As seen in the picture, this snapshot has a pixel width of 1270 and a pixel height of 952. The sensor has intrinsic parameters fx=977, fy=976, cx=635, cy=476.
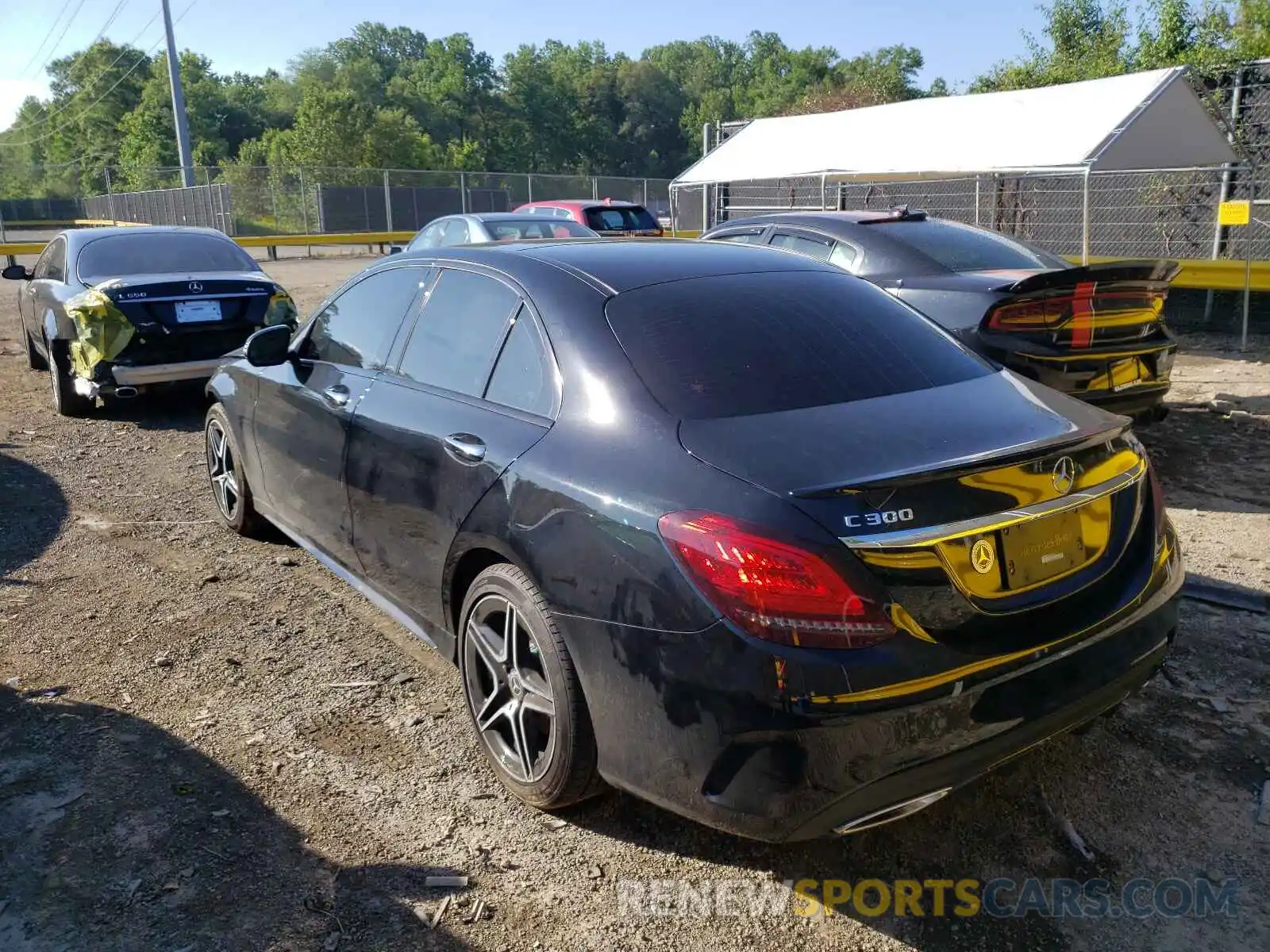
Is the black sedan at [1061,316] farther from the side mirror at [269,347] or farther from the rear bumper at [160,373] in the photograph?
the rear bumper at [160,373]

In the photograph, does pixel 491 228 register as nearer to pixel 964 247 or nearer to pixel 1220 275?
pixel 964 247

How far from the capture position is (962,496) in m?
2.27

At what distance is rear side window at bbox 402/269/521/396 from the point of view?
10.5 ft

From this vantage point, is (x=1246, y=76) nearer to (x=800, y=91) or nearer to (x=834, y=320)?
(x=834, y=320)

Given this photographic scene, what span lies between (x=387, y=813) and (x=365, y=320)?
2.01 metres

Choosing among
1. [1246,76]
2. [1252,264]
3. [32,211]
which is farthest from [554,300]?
[32,211]

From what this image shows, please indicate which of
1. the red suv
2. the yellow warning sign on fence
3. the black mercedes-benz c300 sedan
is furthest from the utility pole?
the black mercedes-benz c300 sedan

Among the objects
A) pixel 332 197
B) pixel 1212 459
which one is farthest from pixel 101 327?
pixel 332 197

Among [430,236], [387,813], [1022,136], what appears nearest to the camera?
[387,813]

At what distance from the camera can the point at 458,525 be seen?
2.99 meters

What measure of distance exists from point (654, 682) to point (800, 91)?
87563mm

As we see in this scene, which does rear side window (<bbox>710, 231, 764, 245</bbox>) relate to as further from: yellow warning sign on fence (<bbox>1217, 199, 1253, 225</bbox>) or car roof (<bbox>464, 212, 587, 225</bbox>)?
yellow warning sign on fence (<bbox>1217, 199, 1253, 225</bbox>)

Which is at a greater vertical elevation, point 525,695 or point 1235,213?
point 1235,213

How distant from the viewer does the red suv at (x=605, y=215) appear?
1427 centimetres
